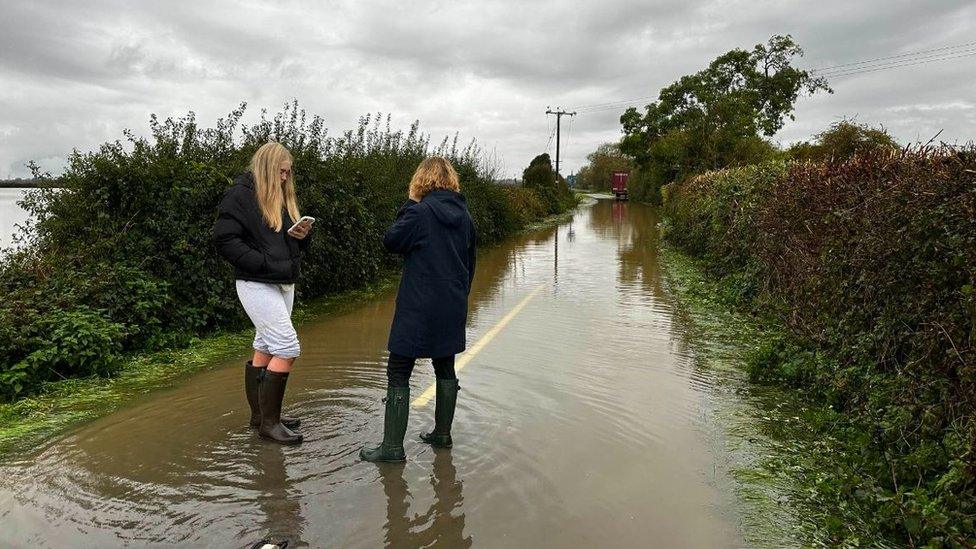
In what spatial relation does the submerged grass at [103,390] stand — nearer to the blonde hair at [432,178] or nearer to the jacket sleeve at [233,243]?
the jacket sleeve at [233,243]

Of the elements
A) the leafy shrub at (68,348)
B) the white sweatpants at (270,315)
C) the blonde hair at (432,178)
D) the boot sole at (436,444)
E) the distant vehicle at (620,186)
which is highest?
the distant vehicle at (620,186)

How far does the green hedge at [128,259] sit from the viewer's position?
6.90 meters

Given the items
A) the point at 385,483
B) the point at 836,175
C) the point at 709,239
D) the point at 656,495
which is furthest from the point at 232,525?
the point at 709,239

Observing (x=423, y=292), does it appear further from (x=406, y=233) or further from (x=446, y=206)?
(x=446, y=206)

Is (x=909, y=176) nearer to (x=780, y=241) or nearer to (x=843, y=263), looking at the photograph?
(x=843, y=263)

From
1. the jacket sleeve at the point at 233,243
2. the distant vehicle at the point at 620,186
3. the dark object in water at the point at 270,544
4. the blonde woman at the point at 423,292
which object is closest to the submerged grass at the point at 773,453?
the blonde woman at the point at 423,292

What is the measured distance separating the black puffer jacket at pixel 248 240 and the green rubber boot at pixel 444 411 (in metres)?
1.44

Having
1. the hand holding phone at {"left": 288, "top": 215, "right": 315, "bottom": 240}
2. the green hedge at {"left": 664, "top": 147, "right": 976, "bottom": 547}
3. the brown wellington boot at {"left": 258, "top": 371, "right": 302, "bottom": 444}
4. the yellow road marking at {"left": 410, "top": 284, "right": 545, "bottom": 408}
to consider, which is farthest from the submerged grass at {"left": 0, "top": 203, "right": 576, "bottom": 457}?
the green hedge at {"left": 664, "top": 147, "right": 976, "bottom": 547}

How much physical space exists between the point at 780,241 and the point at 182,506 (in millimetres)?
7864

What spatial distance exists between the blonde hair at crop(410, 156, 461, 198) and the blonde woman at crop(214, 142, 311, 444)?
0.95 metres

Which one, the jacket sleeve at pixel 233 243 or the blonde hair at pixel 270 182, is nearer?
the jacket sleeve at pixel 233 243

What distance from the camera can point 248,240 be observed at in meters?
5.34

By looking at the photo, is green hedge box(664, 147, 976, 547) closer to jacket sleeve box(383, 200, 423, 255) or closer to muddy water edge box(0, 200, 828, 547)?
muddy water edge box(0, 200, 828, 547)

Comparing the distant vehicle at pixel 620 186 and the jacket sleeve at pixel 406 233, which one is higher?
the distant vehicle at pixel 620 186
